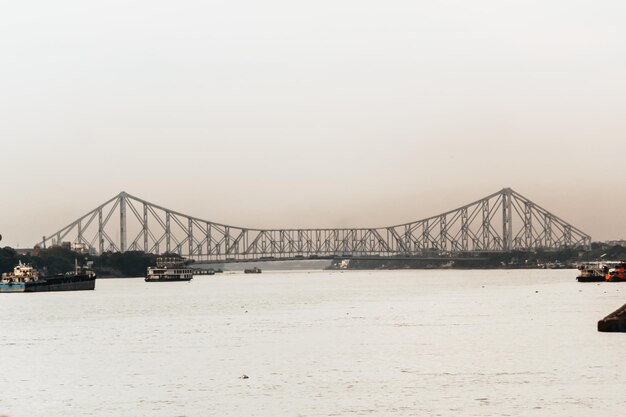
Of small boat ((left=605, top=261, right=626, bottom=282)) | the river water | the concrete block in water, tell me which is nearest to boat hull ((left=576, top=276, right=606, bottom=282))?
small boat ((left=605, top=261, right=626, bottom=282))

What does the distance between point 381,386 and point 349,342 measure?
1592 cm

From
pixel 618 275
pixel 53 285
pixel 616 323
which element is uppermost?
pixel 618 275

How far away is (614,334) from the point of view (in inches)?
1923

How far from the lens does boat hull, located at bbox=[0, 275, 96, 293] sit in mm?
143000

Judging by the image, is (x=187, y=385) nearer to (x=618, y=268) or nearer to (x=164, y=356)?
(x=164, y=356)

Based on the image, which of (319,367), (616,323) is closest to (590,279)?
(616,323)

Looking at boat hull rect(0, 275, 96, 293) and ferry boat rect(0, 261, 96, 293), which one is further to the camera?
ferry boat rect(0, 261, 96, 293)

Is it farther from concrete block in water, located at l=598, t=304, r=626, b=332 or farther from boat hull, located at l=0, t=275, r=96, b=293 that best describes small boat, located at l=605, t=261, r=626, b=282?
concrete block in water, located at l=598, t=304, r=626, b=332

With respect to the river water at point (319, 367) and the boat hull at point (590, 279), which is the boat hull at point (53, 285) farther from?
the river water at point (319, 367)

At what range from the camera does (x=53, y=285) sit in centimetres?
15050

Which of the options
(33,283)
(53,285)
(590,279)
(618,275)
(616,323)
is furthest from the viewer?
(618,275)

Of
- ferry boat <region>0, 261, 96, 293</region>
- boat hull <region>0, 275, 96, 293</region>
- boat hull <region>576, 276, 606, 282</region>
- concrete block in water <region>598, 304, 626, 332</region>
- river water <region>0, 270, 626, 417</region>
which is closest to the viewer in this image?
river water <region>0, 270, 626, 417</region>

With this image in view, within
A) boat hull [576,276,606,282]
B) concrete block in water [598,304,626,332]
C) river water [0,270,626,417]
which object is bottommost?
river water [0,270,626,417]

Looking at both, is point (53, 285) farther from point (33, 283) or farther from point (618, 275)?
point (618, 275)
